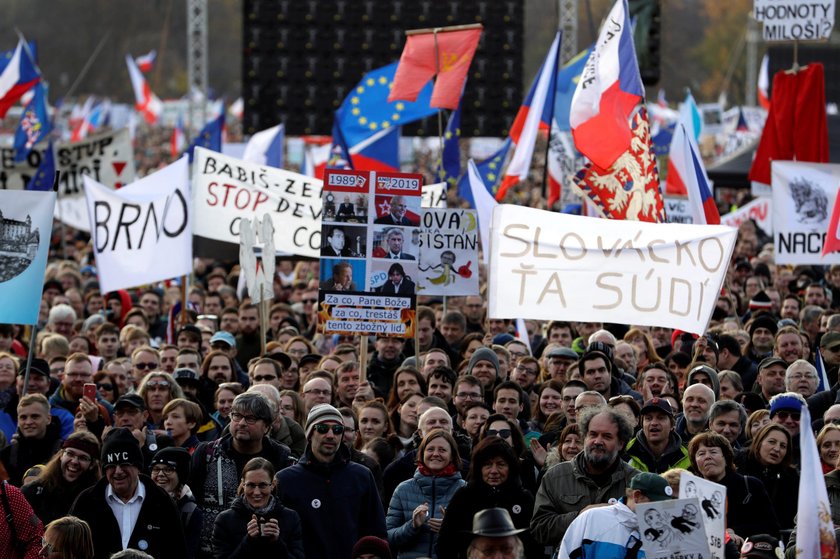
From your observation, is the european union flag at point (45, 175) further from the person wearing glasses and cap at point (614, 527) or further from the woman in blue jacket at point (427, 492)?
the person wearing glasses and cap at point (614, 527)

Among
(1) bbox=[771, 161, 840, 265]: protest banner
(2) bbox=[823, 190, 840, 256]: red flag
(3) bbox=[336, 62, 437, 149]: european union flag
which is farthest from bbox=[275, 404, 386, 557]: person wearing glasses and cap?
(3) bbox=[336, 62, 437, 149]: european union flag

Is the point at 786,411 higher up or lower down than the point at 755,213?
lower down

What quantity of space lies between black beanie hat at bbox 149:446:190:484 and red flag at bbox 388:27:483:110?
814 cm

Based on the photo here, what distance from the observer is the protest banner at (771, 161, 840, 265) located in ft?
46.5

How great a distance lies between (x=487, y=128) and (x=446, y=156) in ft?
25.9

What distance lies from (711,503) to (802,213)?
25.0 feet

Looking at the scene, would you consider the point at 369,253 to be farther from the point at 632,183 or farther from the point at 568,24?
the point at 568,24

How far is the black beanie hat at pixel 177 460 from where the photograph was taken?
27.0 feet

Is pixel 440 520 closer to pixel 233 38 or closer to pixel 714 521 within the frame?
pixel 714 521

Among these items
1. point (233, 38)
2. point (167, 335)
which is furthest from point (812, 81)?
point (233, 38)

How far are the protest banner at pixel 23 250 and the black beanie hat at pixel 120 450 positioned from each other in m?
2.70

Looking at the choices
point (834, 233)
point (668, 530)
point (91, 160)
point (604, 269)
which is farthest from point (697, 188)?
point (91, 160)

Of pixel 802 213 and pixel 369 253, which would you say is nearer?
pixel 369 253

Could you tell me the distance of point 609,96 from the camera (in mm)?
12695
